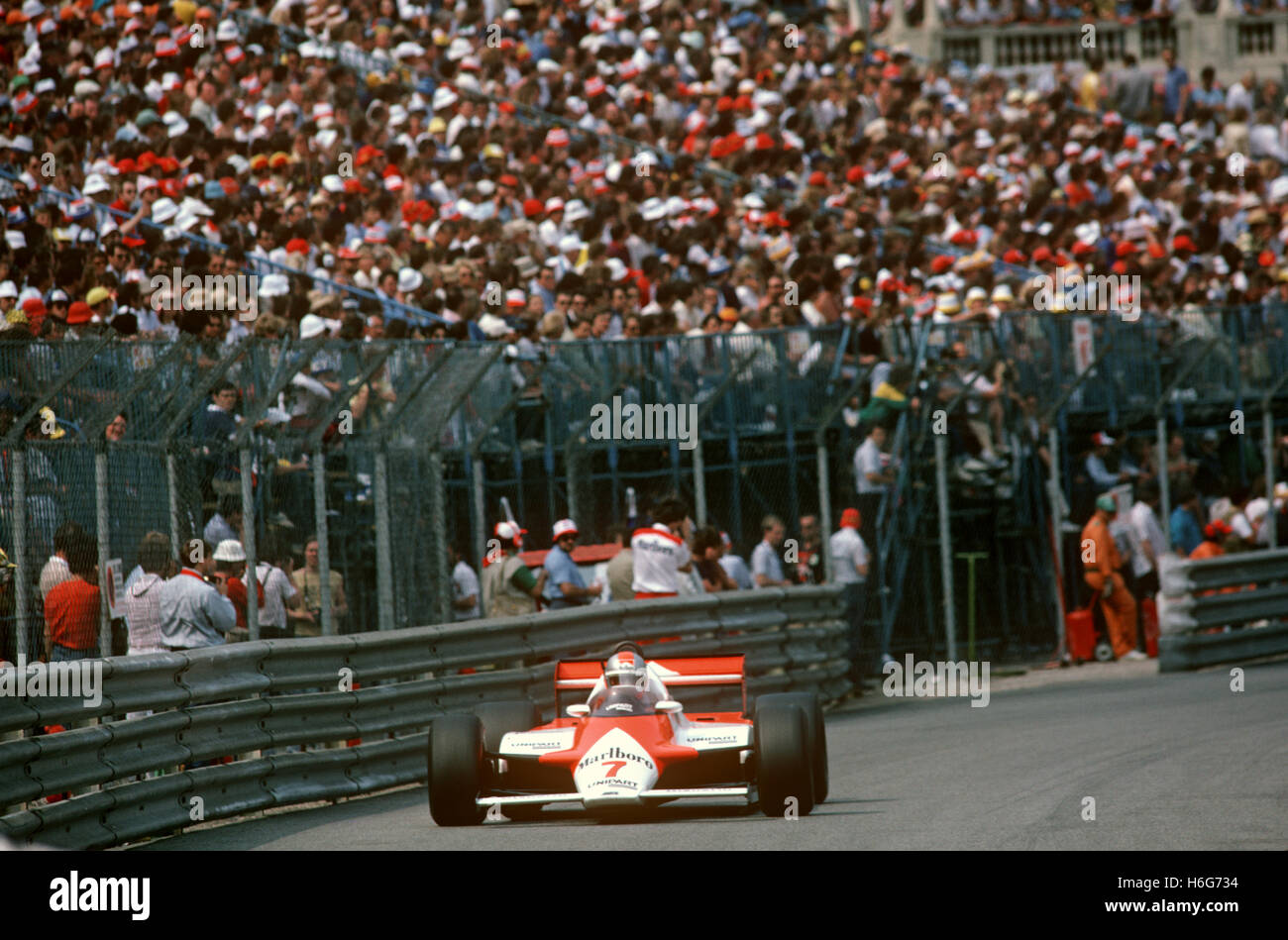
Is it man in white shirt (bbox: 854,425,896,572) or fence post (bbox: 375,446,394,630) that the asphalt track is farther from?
man in white shirt (bbox: 854,425,896,572)

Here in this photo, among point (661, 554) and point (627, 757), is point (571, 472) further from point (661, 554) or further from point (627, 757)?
point (627, 757)

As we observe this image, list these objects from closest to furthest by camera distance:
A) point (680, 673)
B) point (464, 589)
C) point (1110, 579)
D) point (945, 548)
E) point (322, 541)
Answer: point (680, 673) → point (322, 541) → point (464, 589) → point (945, 548) → point (1110, 579)

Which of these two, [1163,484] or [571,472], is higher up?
[571,472]

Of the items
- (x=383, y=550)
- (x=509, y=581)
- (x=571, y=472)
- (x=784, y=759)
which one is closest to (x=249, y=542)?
(x=383, y=550)

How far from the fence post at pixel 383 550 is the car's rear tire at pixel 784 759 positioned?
356cm

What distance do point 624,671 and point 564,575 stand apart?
492cm

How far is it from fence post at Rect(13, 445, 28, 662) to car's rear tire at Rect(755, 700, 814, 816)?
3258mm

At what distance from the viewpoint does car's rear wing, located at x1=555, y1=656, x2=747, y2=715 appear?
35.4 ft

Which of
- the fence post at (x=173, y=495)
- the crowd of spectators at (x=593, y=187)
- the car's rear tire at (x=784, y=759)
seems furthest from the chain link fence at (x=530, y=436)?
the car's rear tire at (x=784, y=759)

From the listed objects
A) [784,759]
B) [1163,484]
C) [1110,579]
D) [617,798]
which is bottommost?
[617,798]

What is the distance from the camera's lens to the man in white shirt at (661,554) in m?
15.0

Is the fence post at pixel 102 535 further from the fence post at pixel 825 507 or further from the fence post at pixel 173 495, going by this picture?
the fence post at pixel 825 507

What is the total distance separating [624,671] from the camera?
10102 mm
